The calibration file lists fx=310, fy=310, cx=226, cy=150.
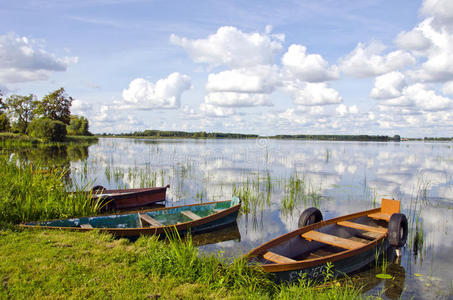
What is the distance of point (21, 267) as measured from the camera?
526 cm

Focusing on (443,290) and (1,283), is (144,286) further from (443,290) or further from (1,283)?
(443,290)

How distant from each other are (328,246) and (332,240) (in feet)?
2.61

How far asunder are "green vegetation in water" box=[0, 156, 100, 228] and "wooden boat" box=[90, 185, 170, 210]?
229cm

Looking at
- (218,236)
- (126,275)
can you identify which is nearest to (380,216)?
(218,236)

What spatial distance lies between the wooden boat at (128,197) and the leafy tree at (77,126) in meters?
77.9

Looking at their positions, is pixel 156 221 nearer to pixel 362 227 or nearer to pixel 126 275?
pixel 126 275

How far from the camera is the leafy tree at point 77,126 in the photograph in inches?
3290

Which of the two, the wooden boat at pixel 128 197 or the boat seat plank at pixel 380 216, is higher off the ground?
the boat seat plank at pixel 380 216

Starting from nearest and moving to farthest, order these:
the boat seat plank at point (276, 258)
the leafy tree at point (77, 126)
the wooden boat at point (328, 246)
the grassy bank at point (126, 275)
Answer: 1. the grassy bank at point (126, 275)
2. the wooden boat at point (328, 246)
3. the boat seat plank at point (276, 258)
4. the leafy tree at point (77, 126)

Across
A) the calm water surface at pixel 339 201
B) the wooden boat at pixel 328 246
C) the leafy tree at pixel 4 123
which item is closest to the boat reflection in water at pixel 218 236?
the calm water surface at pixel 339 201

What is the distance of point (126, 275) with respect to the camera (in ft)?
16.9

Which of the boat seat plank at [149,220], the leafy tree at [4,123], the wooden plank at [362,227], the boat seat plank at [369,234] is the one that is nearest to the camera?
the wooden plank at [362,227]

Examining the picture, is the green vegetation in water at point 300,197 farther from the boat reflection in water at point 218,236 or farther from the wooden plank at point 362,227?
the wooden plank at point 362,227

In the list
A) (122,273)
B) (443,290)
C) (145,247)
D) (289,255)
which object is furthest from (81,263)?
(443,290)
